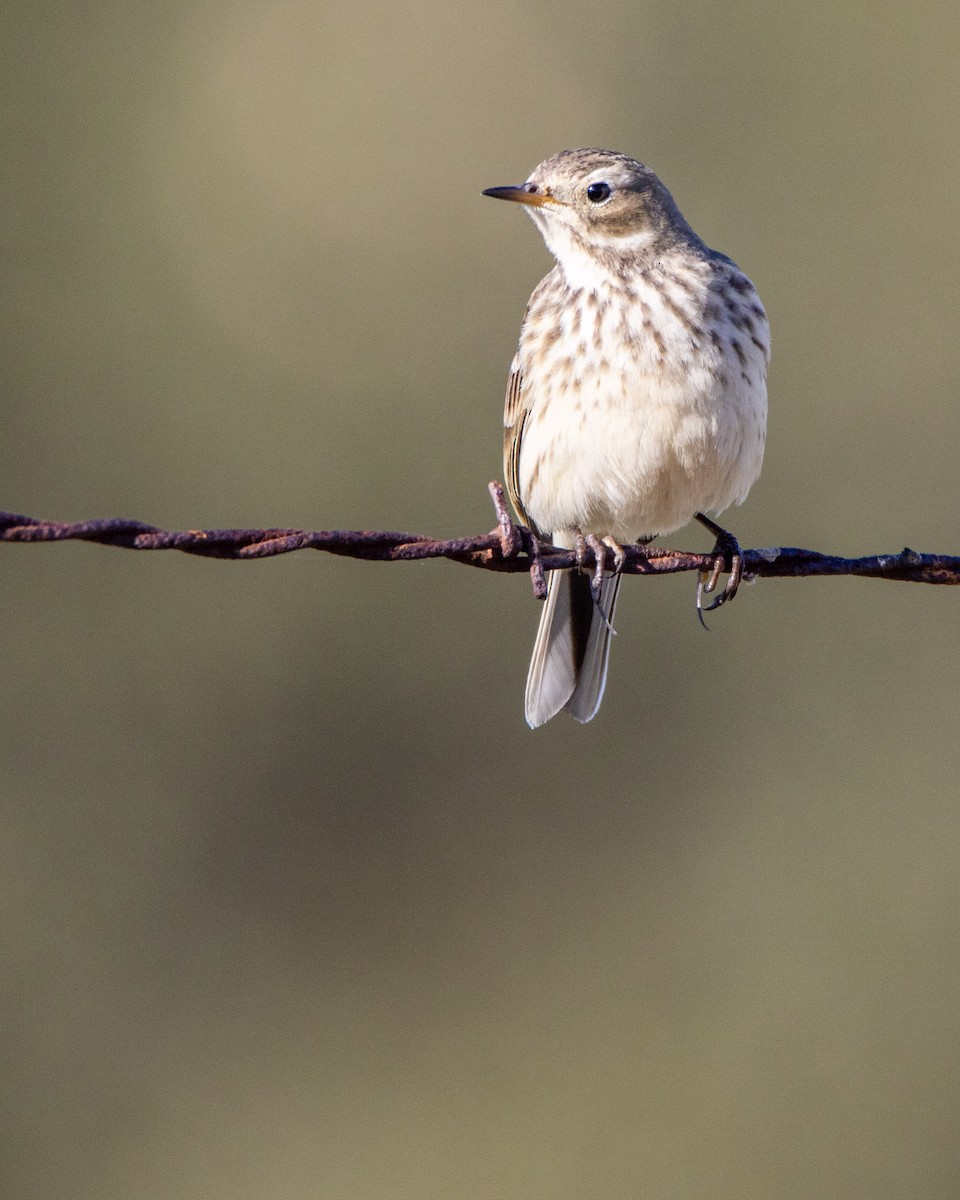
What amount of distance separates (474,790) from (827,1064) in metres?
2.91

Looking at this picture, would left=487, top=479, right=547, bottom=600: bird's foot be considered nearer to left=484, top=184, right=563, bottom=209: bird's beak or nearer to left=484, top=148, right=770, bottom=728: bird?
left=484, top=148, right=770, bottom=728: bird

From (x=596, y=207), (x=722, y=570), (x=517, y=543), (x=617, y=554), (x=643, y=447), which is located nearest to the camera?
(x=517, y=543)

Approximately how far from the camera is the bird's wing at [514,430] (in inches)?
286

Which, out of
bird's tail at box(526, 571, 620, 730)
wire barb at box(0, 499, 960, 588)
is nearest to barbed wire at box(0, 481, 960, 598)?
wire barb at box(0, 499, 960, 588)

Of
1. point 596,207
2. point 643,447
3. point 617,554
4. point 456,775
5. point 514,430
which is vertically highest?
point 596,207

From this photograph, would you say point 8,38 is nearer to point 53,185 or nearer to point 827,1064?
point 53,185

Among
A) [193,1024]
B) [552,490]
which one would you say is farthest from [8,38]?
[552,490]

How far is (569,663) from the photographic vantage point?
742 centimetres

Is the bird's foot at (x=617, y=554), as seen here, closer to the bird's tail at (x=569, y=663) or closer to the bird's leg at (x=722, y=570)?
the bird's leg at (x=722, y=570)

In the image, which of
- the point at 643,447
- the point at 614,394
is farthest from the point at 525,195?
the point at 643,447

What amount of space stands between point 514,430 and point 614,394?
2.53 ft

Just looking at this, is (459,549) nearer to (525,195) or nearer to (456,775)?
(525,195)

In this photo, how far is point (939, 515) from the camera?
40.4 feet

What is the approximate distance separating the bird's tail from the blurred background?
4135 mm
